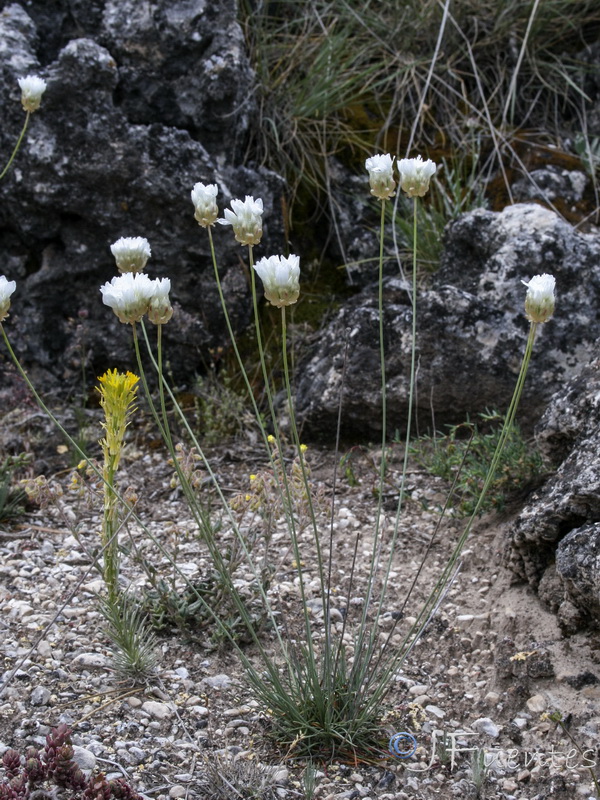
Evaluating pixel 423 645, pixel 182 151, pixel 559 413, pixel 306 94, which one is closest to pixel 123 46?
pixel 182 151

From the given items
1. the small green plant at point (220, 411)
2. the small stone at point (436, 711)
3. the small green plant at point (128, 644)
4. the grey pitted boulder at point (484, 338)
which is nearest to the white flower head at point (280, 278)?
the small green plant at point (128, 644)

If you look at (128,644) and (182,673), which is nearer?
(128,644)

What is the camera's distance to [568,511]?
2.38 meters

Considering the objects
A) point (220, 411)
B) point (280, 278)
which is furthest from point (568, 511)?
point (220, 411)

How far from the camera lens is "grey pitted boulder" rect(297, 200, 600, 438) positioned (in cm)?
339

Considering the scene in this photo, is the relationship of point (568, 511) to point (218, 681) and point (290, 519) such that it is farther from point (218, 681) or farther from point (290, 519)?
point (218, 681)

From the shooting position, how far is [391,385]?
349 cm

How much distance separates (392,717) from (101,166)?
2.70 meters

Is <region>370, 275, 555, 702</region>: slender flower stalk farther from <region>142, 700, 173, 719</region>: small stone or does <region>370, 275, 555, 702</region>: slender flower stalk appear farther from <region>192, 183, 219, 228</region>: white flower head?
<region>192, 183, 219, 228</region>: white flower head

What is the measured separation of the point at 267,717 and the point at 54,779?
56 centimetres

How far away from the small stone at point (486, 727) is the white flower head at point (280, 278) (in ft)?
3.94

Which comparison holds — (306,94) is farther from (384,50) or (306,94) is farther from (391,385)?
(391,385)

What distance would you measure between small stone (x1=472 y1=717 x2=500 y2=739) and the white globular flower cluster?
129cm

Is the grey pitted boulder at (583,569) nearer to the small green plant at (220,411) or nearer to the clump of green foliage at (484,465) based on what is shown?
the clump of green foliage at (484,465)
